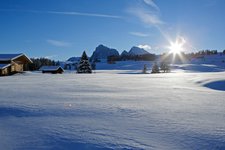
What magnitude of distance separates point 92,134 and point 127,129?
36.5 inches

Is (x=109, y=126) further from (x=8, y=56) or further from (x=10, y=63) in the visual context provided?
(x=8, y=56)

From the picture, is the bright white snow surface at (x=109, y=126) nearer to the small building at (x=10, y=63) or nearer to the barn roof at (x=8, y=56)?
the small building at (x=10, y=63)

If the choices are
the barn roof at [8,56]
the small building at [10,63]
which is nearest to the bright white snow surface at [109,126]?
the small building at [10,63]

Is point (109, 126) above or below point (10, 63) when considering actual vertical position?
below

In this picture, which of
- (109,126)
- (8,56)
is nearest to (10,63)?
(8,56)

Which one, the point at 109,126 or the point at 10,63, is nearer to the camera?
the point at 109,126

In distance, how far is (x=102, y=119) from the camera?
7.65 m

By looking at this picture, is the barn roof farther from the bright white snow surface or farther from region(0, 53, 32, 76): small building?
the bright white snow surface

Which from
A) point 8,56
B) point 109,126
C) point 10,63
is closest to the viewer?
point 109,126

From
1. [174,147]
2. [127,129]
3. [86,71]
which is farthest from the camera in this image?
[86,71]

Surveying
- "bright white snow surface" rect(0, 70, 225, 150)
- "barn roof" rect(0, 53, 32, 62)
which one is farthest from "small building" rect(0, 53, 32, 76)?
"bright white snow surface" rect(0, 70, 225, 150)

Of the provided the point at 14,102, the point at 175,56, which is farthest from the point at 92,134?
the point at 175,56

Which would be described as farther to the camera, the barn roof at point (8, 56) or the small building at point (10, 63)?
the barn roof at point (8, 56)

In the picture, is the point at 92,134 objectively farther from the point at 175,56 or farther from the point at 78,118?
the point at 175,56
